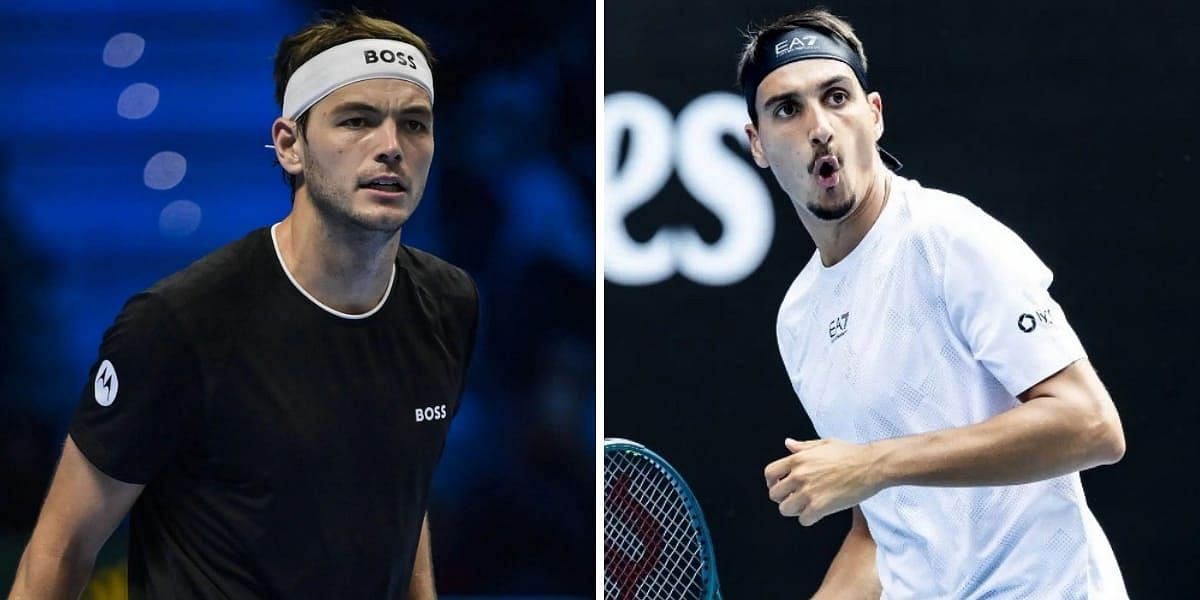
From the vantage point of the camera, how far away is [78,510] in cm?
262

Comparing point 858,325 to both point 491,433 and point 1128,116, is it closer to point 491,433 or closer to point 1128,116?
point 491,433

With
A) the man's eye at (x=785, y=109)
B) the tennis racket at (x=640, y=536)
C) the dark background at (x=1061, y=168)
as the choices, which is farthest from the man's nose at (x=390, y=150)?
the dark background at (x=1061, y=168)

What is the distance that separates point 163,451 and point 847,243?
1.53 m

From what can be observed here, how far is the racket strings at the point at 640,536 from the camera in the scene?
4371 millimetres

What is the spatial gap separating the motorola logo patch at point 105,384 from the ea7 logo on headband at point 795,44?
1692 millimetres

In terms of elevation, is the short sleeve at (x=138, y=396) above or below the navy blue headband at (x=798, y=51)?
below

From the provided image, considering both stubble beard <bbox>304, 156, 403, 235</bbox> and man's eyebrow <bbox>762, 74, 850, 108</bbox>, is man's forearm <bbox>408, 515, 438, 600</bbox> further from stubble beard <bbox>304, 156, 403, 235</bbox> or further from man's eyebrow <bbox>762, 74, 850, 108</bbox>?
man's eyebrow <bbox>762, 74, 850, 108</bbox>

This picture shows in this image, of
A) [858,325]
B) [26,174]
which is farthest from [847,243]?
[26,174]

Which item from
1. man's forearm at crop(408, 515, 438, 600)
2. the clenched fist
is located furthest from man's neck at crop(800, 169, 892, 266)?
man's forearm at crop(408, 515, 438, 600)

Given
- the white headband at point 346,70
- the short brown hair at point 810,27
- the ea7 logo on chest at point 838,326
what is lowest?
the ea7 logo on chest at point 838,326

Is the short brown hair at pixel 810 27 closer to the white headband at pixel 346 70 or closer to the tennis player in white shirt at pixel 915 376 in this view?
the tennis player in white shirt at pixel 915 376

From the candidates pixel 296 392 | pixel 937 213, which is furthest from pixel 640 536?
pixel 296 392

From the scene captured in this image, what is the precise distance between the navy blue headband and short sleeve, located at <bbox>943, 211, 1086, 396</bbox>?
59 centimetres

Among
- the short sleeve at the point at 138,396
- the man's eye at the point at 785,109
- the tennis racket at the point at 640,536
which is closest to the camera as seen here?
the short sleeve at the point at 138,396
